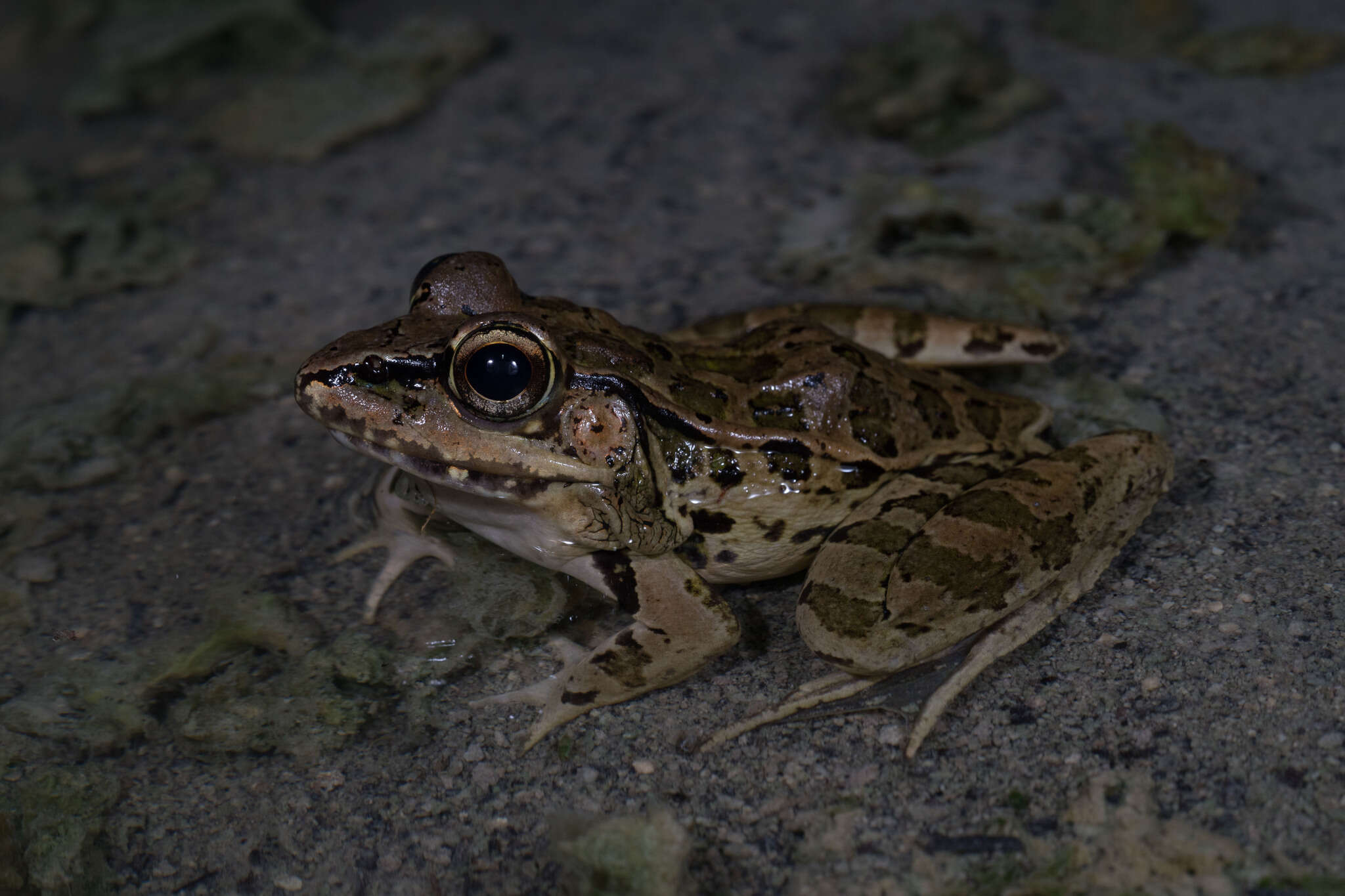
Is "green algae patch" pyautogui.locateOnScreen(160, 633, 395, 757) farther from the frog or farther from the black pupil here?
the black pupil

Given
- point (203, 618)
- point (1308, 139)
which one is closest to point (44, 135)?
point (203, 618)

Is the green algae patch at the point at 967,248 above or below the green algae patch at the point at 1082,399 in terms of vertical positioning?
above

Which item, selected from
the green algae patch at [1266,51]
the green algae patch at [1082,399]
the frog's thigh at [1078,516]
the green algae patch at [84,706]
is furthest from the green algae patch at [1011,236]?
the green algae patch at [84,706]

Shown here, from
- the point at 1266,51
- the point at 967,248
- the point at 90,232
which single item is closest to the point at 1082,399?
the point at 967,248

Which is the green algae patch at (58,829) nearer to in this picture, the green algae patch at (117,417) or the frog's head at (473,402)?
the frog's head at (473,402)

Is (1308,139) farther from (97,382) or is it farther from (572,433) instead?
(97,382)

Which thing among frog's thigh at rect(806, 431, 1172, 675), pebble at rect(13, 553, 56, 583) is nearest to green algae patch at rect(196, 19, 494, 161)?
pebble at rect(13, 553, 56, 583)

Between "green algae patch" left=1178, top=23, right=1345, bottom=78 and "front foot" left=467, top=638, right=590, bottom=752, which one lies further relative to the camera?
"green algae patch" left=1178, top=23, right=1345, bottom=78
